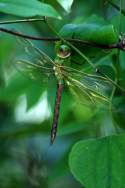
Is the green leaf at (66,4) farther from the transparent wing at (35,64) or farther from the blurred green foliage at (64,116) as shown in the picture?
the transparent wing at (35,64)

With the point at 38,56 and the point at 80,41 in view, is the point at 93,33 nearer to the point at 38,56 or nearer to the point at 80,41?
the point at 80,41

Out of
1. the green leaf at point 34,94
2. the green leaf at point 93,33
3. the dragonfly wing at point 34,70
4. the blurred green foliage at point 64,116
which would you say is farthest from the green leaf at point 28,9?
the green leaf at point 34,94

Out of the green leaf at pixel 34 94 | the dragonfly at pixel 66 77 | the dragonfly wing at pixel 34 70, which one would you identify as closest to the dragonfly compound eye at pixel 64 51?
the dragonfly at pixel 66 77

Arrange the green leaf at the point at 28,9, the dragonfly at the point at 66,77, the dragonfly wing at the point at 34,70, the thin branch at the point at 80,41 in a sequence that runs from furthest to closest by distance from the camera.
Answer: the dragonfly wing at the point at 34,70
the dragonfly at the point at 66,77
the thin branch at the point at 80,41
the green leaf at the point at 28,9

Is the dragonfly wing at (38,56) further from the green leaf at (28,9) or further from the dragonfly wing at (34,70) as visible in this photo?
the green leaf at (28,9)

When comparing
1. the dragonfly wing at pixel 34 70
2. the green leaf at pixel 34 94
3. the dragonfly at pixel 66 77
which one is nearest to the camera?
the dragonfly at pixel 66 77

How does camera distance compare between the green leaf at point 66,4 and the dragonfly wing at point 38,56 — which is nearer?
the green leaf at point 66,4

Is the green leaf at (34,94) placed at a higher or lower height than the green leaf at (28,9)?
lower

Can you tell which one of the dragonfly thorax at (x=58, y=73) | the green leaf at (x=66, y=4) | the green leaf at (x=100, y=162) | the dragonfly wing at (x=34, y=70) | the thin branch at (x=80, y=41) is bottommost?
the green leaf at (x=100, y=162)
